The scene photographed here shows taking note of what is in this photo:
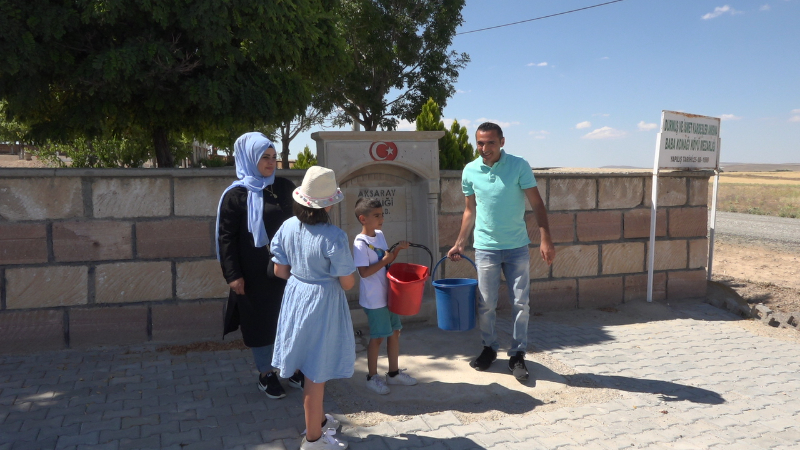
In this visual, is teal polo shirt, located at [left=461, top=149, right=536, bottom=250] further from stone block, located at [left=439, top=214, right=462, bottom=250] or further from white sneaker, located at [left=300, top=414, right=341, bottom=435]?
white sneaker, located at [left=300, top=414, right=341, bottom=435]

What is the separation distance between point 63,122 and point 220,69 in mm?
2702

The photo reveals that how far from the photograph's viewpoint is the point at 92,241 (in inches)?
197

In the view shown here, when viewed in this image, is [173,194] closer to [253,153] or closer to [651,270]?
[253,153]

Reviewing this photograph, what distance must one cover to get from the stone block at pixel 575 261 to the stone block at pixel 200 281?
3552 mm

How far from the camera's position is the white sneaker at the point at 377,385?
4090mm

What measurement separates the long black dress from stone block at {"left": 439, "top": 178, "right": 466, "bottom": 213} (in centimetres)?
229

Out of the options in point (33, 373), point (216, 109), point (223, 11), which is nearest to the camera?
point (33, 373)

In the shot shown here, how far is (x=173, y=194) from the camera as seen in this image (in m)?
5.15

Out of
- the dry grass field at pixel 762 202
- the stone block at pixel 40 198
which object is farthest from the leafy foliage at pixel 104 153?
the dry grass field at pixel 762 202

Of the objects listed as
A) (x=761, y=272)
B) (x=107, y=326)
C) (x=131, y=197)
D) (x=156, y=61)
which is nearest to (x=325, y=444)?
(x=107, y=326)

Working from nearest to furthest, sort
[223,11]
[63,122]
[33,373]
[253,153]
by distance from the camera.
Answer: [253,153], [33,373], [223,11], [63,122]

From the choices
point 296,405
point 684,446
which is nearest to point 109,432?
point 296,405

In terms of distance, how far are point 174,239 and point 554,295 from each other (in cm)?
400

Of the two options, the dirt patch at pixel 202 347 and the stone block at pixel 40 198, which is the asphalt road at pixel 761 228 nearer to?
the dirt patch at pixel 202 347
